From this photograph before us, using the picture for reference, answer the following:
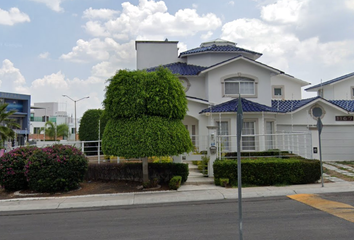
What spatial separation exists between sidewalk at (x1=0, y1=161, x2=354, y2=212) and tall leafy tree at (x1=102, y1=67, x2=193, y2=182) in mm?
1589

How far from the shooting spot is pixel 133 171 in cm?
1423

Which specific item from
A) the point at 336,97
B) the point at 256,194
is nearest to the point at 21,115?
the point at 336,97

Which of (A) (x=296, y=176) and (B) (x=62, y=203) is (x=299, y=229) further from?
(B) (x=62, y=203)

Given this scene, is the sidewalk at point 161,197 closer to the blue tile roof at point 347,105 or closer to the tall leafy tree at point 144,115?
the tall leafy tree at point 144,115

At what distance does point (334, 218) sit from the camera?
26.2 feet

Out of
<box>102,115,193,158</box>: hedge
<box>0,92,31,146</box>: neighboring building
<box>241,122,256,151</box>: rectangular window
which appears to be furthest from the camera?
<box>0,92,31,146</box>: neighboring building

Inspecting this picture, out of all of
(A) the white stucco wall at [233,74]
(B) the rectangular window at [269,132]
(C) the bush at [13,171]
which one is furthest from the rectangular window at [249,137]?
(C) the bush at [13,171]

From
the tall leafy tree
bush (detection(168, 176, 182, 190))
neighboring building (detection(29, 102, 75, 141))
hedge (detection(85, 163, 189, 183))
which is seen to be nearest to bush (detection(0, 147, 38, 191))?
hedge (detection(85, 163, 189, 183))

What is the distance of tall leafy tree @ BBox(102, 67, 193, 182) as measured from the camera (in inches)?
464

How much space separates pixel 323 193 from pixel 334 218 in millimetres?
3757

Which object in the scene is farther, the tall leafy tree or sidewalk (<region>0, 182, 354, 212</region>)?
the tall leafy tree

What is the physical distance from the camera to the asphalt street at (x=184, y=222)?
22.9 feet

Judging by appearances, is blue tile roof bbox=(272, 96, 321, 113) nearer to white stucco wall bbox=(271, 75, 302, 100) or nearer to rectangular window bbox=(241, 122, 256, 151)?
rectangular window bbox=(241, 122, 256, 151)

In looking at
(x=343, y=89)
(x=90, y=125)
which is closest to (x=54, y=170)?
(x=90, y=125)
